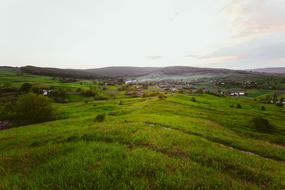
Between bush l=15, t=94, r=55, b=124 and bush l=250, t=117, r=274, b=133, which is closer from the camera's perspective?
bush l=250, t=117, r=274, b=133

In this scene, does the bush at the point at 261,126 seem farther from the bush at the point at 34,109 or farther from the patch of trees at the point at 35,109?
the bush at the point at 34,109

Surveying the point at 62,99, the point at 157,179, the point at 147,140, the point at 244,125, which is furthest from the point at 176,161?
the point at 62,99

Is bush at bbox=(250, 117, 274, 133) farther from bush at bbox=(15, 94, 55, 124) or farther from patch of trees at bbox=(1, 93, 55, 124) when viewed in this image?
bush at bbox=(15, 94, 55, 124)

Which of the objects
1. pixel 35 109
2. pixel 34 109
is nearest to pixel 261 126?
pixel 35 109

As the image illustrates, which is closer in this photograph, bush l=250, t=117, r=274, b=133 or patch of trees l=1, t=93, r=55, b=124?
bush l=250, t=117, r=274, b=133

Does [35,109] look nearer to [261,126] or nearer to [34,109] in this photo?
[34,109]

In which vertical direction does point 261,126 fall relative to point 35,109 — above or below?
above

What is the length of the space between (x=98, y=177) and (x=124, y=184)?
1.24 meters

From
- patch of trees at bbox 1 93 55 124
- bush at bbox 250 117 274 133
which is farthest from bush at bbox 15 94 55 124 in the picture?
bush at bbox 250 117 274 133

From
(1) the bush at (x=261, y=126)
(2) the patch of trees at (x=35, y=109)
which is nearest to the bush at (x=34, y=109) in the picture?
(2) the patch of trees at (x=35, y=109)

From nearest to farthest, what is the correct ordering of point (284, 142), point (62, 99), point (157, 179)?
1. point (157, 179)
2. point (284, 142)
3. point (62, 99)

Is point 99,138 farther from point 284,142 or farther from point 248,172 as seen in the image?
point 284,142

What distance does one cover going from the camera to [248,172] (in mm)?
9914

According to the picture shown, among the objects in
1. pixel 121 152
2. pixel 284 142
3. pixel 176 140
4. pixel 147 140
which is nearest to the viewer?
pixel 121 152
